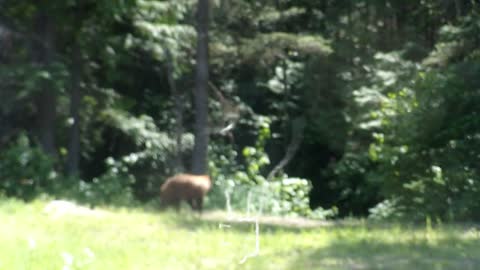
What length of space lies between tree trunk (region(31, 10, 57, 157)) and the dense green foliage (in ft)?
0.12

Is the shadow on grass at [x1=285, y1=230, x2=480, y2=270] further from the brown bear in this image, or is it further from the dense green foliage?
the brown bear

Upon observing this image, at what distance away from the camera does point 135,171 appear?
82.7 feet

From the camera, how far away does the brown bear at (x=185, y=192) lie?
16406 millimetres

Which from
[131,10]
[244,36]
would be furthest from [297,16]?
[131,10]

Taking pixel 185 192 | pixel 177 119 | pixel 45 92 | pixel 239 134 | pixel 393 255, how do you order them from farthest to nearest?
pixel 239 134, pixel 177 119, pixel 45 92, pixel 185 192, pixel 393 255

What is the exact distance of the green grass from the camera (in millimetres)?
8875

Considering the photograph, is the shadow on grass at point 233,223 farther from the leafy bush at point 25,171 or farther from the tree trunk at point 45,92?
the tree trunk at point 45,92

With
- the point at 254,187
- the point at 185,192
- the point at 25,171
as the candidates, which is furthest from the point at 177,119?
the point at 185,192

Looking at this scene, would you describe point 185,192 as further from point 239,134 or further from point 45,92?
point 239,134

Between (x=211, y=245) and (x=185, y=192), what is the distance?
601 centimetres

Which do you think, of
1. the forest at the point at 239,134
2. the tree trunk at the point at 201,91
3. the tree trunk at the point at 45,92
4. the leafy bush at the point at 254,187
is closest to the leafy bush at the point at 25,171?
the forest at the point at 239,134

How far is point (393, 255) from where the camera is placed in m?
9.27

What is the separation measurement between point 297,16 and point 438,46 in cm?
827

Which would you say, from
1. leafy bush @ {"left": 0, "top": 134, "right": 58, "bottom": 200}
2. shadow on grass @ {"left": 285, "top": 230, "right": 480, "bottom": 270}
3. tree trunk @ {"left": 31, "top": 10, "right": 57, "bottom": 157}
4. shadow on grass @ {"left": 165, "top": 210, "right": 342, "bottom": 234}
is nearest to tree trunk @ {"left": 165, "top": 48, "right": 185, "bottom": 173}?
tree trunk @ {"left": 31, "top": 10, "right": 57, "bottom": 157}
